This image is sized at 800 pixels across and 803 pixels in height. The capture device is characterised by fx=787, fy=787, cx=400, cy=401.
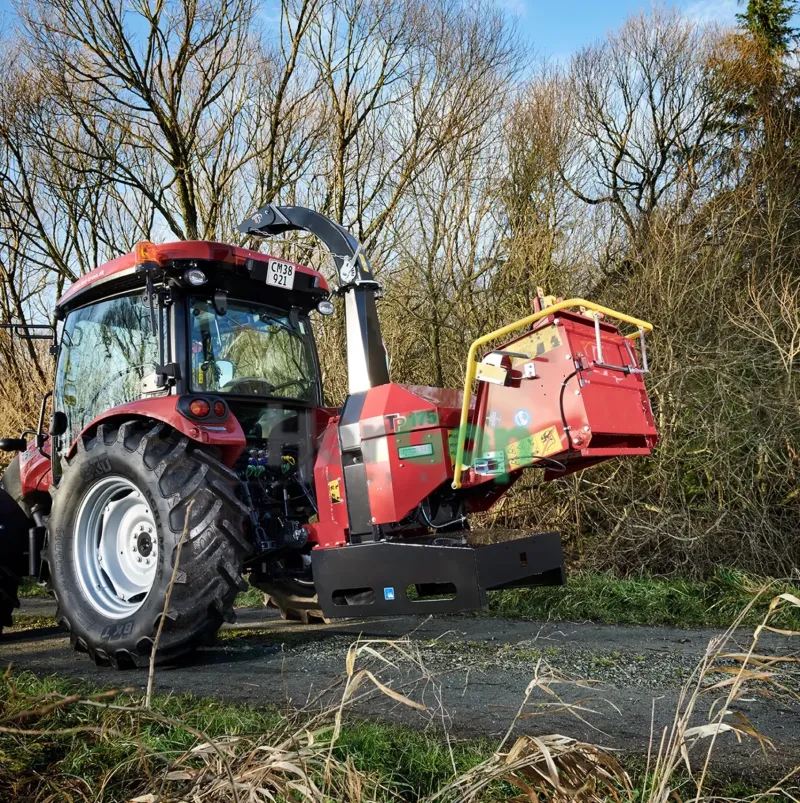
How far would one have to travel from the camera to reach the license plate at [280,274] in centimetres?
500

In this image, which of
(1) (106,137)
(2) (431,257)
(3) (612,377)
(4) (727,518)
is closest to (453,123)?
(2) (431,257)

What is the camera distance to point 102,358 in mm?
5188

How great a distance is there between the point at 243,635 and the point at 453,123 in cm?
801

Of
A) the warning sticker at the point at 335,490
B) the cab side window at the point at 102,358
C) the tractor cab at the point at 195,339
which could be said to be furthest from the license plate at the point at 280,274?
the warning sticker at the point at 335,490

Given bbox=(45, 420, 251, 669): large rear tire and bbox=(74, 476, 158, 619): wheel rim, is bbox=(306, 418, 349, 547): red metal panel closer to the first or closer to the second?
bbox=(45, 420, 251, 669): large rear tire

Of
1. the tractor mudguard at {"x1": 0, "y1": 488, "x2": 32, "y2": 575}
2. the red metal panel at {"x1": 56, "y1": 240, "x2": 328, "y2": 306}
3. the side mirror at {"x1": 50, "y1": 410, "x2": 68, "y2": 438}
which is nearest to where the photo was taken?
the red metal panel at {"x1": 56, "y1": 240, "x2": 328, "y2": 306}

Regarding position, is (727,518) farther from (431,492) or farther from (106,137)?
(106,137)

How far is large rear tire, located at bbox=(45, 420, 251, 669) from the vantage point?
414 centimetres

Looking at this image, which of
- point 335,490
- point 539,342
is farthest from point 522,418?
point 335,490

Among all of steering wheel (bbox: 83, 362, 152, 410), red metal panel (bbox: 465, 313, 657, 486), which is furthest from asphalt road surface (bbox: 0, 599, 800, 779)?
steering wheel (bbox: 83, 362, 152, 410)

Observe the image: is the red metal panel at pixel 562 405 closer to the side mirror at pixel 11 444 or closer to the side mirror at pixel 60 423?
the side mirror at pixel 60 423

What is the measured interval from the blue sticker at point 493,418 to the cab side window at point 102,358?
2064mm

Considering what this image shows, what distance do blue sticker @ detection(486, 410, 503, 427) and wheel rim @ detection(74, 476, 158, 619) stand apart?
2.03 m

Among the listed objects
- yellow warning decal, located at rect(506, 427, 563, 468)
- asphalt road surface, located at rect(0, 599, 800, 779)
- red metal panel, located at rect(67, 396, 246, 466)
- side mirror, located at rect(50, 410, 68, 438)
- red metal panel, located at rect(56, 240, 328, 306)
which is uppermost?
red metal panel, located at rect(56, 240, 328, 306)
